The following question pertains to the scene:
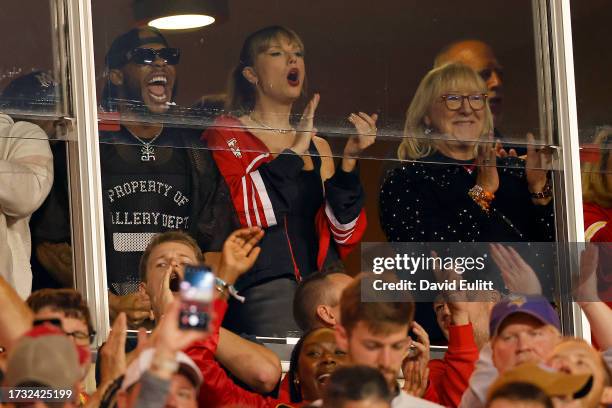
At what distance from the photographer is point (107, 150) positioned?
401cm

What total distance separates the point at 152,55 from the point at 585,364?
1.52m

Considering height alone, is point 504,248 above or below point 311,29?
below

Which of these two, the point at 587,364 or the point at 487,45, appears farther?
the point at 487,45

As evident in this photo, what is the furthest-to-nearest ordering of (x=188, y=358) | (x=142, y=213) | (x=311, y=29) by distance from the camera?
(x=311, y=29)
(x=142, y=213)
(x=188, y=358)

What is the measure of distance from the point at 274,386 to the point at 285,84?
94 centimetres

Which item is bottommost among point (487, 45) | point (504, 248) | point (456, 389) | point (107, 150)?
point (456, 389)

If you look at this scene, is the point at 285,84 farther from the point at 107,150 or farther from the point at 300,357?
the point at 300,357

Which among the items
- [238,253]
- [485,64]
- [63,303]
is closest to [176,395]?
[63,303]

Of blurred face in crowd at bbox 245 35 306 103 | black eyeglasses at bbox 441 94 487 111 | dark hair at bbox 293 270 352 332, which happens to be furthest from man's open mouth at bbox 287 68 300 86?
dark hair at bbox 293 270 352 332

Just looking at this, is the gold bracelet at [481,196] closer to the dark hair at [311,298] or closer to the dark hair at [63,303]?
the dark hair at [311,298]

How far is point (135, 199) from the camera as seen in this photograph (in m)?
4.01

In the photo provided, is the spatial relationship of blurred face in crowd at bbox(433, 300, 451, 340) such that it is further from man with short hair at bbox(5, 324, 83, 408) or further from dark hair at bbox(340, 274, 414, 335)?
man with short hair at bbox(5, 324, 83, 408)

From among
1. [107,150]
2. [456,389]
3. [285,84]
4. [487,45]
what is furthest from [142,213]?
[487,45]

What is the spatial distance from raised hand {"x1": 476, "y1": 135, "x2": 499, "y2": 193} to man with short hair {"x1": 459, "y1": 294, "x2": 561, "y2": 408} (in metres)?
0.67
